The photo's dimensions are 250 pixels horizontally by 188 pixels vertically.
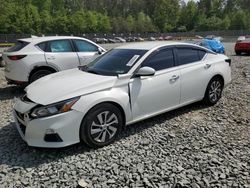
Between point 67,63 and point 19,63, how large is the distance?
126cm

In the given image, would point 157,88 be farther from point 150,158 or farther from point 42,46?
point 42,46

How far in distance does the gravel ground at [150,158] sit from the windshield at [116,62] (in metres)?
1.08

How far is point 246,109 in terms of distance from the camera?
6.00 m

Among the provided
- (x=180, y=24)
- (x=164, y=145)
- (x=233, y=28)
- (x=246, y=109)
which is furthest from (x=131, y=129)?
(x=180, y=24)

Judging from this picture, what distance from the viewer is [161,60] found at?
16.9 ft

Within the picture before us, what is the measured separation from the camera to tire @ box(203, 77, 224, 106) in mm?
5957

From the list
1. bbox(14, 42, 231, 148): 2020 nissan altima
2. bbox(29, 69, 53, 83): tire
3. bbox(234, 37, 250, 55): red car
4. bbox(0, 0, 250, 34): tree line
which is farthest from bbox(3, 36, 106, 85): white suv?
bbox(0, 0, 250, 34): tree line

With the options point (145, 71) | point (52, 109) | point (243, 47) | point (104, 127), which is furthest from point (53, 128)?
point (243, 47)

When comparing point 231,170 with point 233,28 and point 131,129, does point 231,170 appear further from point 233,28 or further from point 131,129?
point 233,28

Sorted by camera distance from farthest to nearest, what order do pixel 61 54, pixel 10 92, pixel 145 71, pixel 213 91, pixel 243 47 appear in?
pixel 243 47 < pixel 10 92 < pixel 61 54 < pixel 213 91 < pixel 145 71

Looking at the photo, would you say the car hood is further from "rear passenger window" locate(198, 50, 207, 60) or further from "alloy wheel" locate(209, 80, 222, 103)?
"alloy wheel" locate(209, 80, 222, 103)

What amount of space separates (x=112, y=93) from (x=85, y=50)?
4253 millimetres

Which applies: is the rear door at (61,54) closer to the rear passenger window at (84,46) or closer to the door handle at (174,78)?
the rear passenger window at (84,46)

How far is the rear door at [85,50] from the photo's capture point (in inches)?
320
